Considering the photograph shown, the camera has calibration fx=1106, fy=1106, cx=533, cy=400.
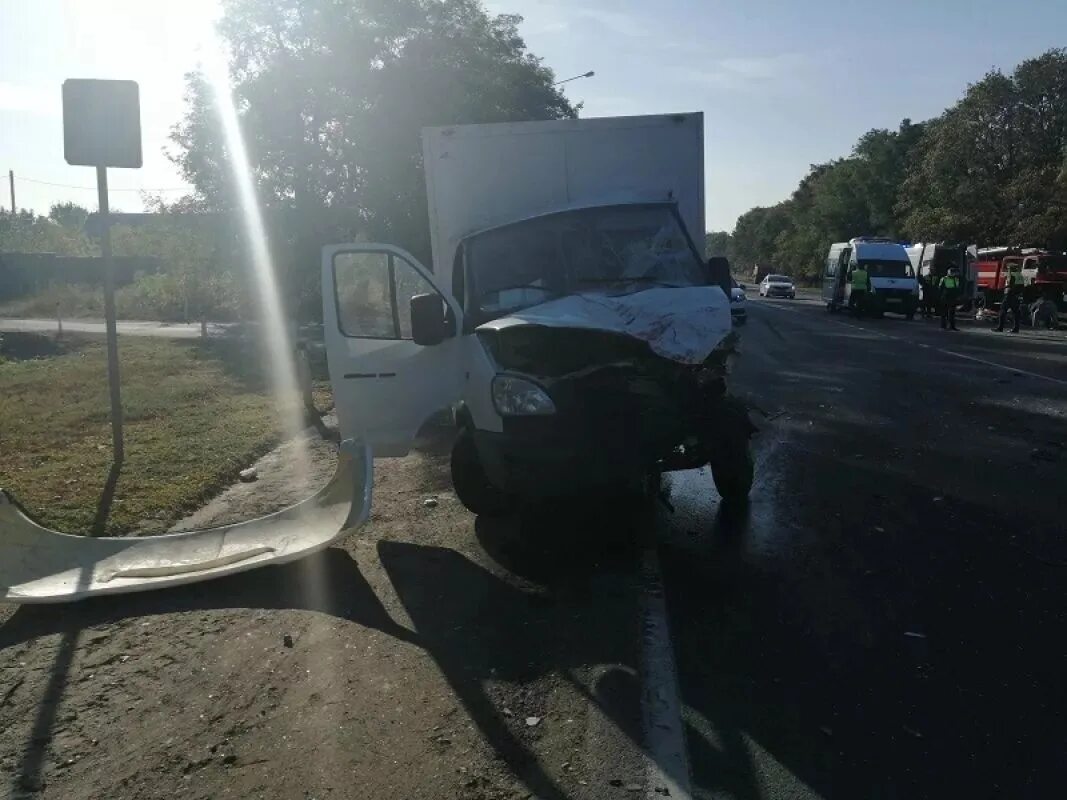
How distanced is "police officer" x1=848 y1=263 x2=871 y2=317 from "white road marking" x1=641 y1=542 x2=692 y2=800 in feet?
115

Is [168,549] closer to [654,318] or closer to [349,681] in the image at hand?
[349,681]

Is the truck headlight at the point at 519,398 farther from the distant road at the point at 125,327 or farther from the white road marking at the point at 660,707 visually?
the distant road at the point at 125,327

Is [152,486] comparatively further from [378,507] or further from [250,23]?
[250,23]

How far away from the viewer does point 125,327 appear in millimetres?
34656

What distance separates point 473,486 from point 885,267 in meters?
34.6

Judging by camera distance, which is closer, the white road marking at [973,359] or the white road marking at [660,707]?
the white road marking at [660,707]

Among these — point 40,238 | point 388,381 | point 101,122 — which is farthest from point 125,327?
point 40,238

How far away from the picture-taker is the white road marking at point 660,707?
398 centimetres

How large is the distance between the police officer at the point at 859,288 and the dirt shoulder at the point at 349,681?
34.0 m

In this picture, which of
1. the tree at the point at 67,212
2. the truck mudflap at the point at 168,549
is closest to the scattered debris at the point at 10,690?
the truck mudflap at the point at 168,549

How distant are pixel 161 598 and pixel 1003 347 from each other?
2320cm

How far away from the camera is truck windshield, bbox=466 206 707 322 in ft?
27.2

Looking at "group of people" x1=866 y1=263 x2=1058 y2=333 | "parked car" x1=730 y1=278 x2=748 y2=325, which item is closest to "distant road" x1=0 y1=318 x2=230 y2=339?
"parked car" x1=730 y1=278 x2=748 y2=325

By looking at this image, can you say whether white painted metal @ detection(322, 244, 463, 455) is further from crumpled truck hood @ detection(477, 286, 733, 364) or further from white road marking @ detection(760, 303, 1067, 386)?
white road marking @ detection(760, 303, 1067, 386)
